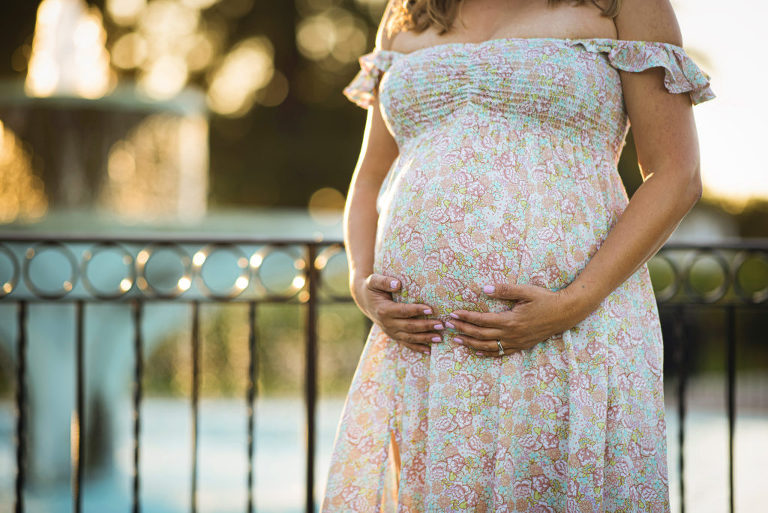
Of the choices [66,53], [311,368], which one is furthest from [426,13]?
[66,53]

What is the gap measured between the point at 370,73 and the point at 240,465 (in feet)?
14.8

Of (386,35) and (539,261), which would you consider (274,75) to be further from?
(539,261)

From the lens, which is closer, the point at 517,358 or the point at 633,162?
the point at 517,358

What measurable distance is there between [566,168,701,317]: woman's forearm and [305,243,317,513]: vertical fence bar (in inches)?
71.7

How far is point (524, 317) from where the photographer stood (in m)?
1.50

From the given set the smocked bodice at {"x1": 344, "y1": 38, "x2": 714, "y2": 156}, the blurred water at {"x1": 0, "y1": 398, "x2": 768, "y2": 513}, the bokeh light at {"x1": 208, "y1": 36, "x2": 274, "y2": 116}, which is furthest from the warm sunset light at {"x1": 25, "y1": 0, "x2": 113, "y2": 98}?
the bokeh light at {"x1": 208, "y1": 36, "x2": 274, "y2": 116}

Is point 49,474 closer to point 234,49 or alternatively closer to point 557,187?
point 557,187

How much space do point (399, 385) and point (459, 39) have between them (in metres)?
0.82

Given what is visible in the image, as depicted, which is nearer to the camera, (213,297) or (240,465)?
(213,297)

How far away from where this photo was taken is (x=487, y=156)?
5.30ft

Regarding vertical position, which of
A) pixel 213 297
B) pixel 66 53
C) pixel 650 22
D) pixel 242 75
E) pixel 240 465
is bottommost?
pixel 240 465

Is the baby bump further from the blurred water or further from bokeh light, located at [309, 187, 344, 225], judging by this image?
bokeh light, located at [309, 187, 344, 225]

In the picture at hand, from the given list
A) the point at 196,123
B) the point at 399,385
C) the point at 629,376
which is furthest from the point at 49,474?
the point at 629,376

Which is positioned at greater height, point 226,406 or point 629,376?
point 629,376
